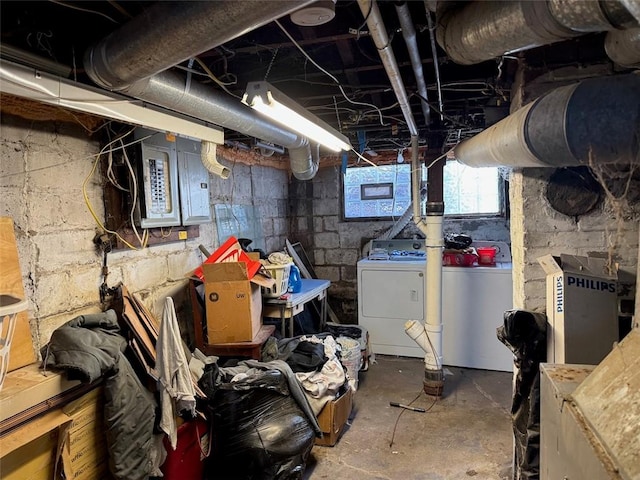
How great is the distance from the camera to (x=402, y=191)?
472cm

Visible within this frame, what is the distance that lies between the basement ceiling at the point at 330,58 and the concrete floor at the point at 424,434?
2141mm

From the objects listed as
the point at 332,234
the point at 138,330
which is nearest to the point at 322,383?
the point at 138,330

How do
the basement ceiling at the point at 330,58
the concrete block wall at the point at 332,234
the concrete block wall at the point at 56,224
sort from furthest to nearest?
the concrete block wall at the point at 332,234, the concrete block wall at the point at 56,224, the basement ceiling at the point at 330,58

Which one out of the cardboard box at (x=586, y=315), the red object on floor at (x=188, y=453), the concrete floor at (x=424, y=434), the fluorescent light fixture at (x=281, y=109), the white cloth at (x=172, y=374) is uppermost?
the fluorescent light fixture at (x=281, y=109)

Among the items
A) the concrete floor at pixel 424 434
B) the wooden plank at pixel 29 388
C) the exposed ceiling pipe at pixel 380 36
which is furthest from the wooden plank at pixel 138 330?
the exposed ceiling pipe at pixel 380 36

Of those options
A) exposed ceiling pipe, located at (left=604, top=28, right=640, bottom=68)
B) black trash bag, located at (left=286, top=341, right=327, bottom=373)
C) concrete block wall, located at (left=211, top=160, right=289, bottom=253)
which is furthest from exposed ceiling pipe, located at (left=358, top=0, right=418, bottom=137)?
concrete block wall, located at (left=211, top=160, right=289, bottom=253)

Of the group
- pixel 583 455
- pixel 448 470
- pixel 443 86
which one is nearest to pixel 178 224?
pixel 443 86

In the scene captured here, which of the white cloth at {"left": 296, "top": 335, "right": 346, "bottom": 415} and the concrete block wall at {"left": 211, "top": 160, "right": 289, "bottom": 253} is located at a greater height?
the concrete block wall at {"left": 211, "top": 160, "right": 289, "bottom": 253}

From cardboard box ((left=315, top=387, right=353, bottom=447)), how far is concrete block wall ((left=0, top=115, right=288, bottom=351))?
52.0 inches

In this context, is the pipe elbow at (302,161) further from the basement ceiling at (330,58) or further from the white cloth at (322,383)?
the white cloth at (322,383)

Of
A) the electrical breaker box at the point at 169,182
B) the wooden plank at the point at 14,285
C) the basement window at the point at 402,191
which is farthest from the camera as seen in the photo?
the basement window at the point at 402,191

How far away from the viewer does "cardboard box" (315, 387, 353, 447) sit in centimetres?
258

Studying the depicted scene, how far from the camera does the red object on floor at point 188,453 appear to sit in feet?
6.36

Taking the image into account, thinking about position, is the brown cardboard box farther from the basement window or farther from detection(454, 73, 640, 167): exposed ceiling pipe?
the basement window
